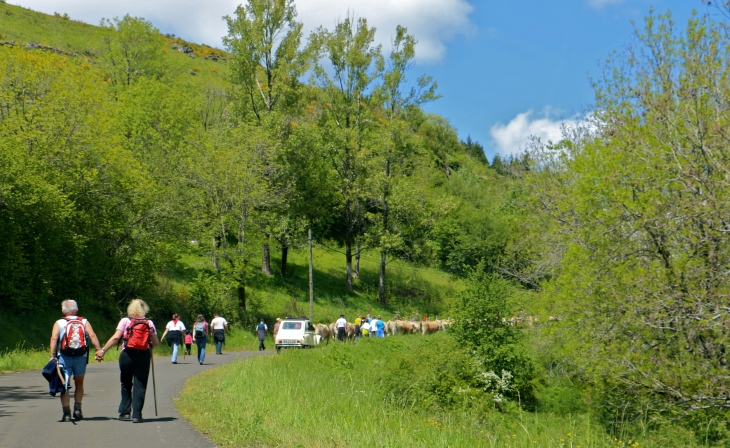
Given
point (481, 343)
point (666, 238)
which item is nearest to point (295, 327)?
point (481, 343)

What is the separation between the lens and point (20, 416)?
1062 cm

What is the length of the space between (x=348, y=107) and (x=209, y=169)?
52.2ft

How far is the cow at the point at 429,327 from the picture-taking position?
1735 inches

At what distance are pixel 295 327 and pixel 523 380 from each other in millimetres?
10985

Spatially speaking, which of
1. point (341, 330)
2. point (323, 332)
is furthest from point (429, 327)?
point (323, 332)

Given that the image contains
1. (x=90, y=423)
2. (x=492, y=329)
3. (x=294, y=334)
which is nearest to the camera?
(x=90, y=423)

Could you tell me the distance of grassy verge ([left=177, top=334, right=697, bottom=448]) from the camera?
8898mm

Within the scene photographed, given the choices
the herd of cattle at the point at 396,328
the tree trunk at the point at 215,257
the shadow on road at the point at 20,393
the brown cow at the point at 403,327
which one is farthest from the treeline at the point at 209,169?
the shadow on road at the point at 20,393

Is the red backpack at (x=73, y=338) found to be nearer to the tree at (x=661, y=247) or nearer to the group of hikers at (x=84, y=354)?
the group of hikers at (x=84, y=354)

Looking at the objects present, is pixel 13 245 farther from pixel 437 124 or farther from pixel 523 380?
pixel 437 124

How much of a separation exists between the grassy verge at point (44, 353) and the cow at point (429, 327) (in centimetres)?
1068

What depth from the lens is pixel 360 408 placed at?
1172 centimetres

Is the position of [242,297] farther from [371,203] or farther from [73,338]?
[73,338]

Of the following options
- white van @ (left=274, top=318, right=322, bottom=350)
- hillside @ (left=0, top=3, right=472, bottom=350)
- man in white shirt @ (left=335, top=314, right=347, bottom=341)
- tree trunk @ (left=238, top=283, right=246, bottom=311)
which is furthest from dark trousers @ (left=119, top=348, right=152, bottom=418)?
tree trunk @ (left=238, top=283, right=246, bottom=311)
